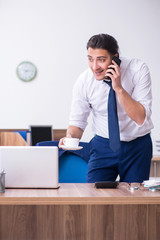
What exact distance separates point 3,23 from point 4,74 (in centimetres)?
89

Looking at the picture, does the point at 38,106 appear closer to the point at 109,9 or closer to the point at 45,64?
the point at 45,64

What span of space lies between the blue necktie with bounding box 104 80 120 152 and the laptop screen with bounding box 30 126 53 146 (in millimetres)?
2858

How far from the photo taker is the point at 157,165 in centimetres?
433

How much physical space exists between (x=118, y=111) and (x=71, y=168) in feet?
1.82

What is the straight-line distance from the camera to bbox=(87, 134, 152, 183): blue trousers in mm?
2145

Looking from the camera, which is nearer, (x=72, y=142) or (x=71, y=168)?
(x=72, y=142)

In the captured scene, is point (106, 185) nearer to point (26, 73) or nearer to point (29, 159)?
point (29, 159)

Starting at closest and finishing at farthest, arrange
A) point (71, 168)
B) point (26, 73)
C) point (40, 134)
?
point (71, 168) → point (40, 134) → point (26, 73)

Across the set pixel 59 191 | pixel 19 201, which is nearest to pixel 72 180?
pixel 59 191

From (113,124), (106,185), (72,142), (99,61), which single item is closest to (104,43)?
(99,61)

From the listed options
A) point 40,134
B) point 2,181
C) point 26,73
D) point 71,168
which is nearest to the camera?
point 2,181

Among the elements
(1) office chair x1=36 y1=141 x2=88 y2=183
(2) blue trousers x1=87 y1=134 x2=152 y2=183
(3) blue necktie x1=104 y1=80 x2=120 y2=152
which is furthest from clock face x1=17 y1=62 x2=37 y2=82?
(3) blue necktie x1=104 y1=80 x2=120 y2=152

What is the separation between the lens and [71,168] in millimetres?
2516

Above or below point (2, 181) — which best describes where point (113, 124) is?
above
